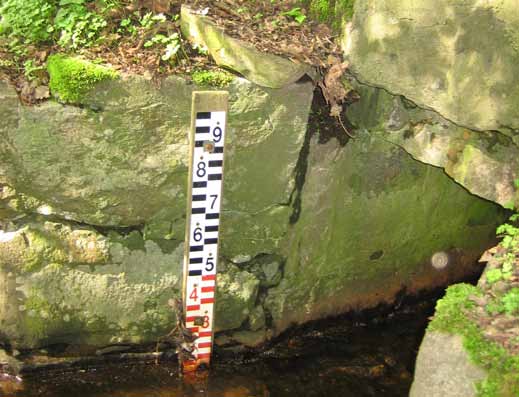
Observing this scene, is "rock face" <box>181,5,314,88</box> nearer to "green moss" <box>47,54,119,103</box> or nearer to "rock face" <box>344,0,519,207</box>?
"rock face" <box>344,0,519,207</box>

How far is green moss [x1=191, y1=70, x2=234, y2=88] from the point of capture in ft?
13.6

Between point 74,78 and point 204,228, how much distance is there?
130cm

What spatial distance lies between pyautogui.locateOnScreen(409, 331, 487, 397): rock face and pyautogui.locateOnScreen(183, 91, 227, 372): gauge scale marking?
66.2 inches

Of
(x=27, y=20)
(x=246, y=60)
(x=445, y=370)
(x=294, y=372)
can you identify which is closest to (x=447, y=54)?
(x=246, y=60)

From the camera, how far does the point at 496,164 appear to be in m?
4.34

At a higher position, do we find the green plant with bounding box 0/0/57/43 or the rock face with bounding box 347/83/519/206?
the green plant with bounding box 0/0/57/43

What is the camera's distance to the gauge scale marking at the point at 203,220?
4.05m

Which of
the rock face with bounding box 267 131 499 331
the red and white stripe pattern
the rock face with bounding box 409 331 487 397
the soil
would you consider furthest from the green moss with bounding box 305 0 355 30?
the rock face with bounding box 409 331 487 397

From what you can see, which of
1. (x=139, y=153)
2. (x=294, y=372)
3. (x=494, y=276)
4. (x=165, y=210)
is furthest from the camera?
(x=294, y=372)

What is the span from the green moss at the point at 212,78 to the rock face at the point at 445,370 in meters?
2.04

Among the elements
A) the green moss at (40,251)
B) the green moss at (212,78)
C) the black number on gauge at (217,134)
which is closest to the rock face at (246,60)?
the green moss at (212,78)

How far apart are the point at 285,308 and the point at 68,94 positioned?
2.34 metres

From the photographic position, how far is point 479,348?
317 centimetres

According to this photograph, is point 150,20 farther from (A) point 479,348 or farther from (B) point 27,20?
(A) point 479,348
